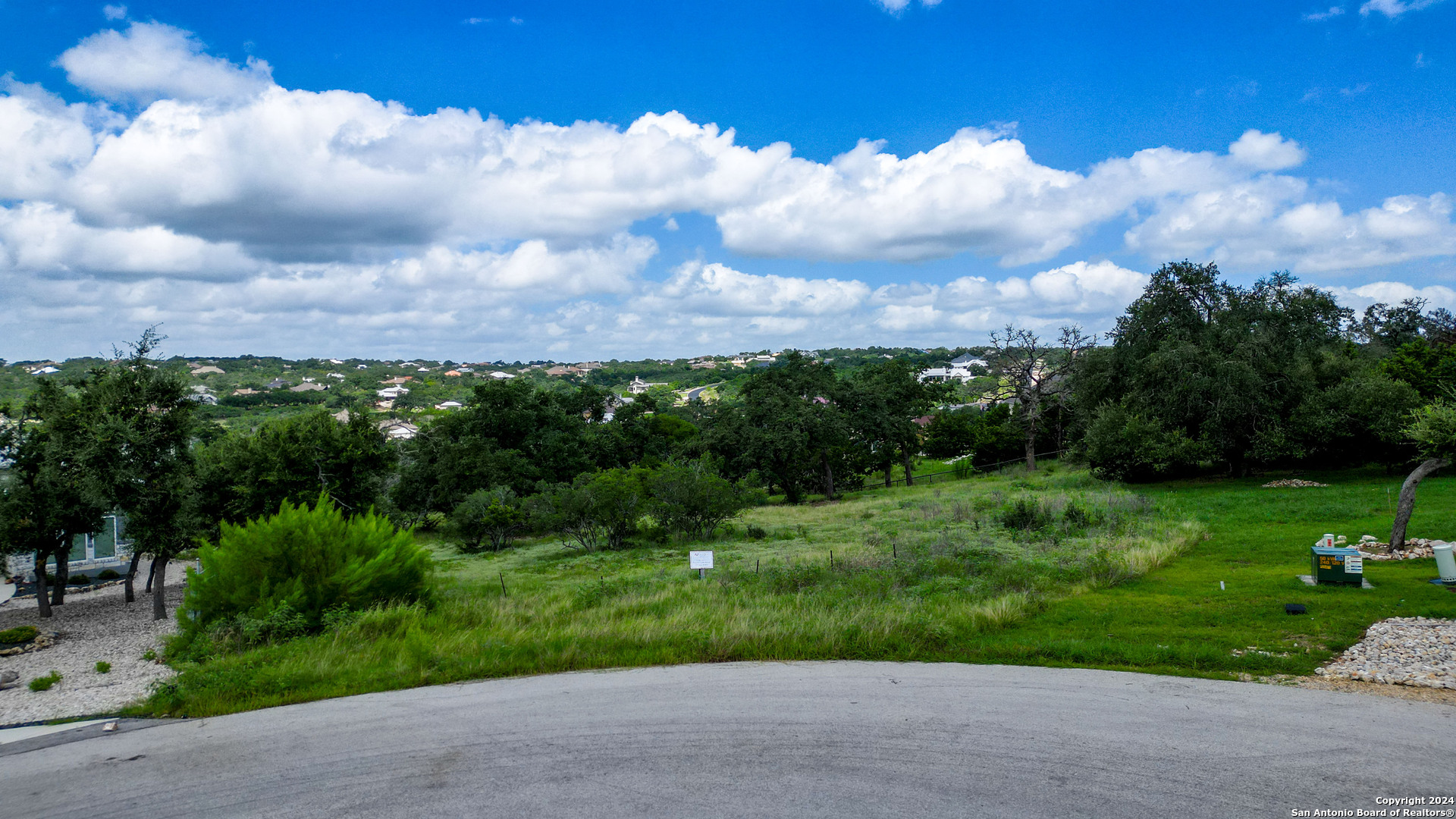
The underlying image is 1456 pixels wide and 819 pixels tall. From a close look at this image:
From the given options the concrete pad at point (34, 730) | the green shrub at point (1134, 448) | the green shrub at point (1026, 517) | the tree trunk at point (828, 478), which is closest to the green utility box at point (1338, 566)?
the green shrub at point (1026, 517)

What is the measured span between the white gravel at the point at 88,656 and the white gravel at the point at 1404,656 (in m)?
15.1

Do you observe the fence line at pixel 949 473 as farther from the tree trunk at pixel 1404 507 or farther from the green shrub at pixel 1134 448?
the tree trunk at pixel 1404 507

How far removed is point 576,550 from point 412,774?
848 inches

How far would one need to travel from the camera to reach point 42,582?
779 inches

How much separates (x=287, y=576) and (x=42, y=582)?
524 inches

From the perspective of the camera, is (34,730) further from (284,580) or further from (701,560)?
(701,560)

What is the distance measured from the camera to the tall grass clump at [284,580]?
11.9m

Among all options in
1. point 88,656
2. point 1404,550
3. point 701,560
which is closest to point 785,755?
point 701,560

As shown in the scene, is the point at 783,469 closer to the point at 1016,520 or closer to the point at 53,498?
the point at 1016,520

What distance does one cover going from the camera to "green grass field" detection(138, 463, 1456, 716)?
9523mm

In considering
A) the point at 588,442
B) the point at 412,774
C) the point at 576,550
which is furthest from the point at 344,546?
the point at 588,442

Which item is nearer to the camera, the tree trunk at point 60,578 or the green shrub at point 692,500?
the tree trunk at point 60,578

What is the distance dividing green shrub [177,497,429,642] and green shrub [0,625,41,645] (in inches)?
222

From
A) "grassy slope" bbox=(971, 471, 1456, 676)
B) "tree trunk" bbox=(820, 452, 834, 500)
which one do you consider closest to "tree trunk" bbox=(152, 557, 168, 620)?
"grassy slope" bbox=(971, 471, 1456, 676)
